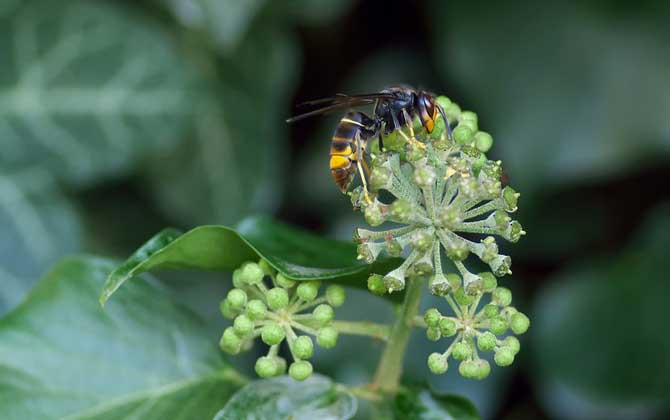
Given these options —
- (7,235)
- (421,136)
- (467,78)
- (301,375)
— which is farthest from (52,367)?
(467,78)

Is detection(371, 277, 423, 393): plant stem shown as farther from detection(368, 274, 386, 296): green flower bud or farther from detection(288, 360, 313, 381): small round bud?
detection(288, 360, 313, 381): small round bud

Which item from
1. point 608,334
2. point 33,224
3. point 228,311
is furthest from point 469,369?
point 33,224

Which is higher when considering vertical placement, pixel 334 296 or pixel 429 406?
pixel 334 296

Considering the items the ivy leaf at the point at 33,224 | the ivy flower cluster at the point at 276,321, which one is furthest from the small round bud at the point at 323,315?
the ivy leaf at the point at 33,224

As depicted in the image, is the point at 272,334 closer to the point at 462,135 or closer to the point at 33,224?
the point at 462,135

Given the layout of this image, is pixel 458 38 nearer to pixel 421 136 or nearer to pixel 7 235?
pixel 421 136

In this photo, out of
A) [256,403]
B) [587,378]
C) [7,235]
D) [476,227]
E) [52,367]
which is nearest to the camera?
[476,227]

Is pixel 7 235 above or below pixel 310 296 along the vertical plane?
below
